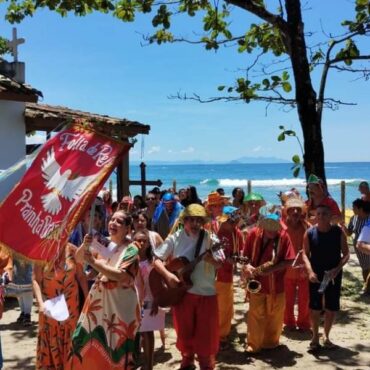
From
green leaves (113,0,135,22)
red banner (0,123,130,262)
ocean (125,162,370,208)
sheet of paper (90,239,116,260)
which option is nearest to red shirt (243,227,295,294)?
sheet of paper (90,239,116,260)

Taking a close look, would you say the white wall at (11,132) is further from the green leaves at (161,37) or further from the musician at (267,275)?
the musician at (267,275)

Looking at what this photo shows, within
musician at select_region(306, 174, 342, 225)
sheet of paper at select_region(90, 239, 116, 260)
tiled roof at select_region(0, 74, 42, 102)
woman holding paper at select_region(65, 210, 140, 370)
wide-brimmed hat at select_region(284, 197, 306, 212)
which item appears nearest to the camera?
woman holding paper at select_region(65, 210, 140, 370)

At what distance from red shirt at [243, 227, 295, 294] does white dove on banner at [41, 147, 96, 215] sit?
256 cm

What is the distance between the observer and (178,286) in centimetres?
464

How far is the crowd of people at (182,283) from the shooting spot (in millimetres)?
4059

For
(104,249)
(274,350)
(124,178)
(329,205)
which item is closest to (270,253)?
(274,350)

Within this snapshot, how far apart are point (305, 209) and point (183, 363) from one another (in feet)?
8.49

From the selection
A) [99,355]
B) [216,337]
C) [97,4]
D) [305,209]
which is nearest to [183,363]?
A: [216,337]

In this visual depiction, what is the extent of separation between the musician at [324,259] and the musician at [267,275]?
0.34m

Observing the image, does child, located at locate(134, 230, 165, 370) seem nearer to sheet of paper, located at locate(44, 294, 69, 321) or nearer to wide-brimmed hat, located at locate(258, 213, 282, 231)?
sheet of paper, located at locate(44, 294, 69, 321)

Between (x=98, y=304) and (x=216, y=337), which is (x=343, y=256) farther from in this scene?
(x=98, y=304)

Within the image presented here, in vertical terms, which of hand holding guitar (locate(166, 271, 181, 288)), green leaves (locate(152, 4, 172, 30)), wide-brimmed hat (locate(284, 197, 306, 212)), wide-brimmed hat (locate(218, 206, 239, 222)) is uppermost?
green leaves (locate(152, 4, 172, 30))

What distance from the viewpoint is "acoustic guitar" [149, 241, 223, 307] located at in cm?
466

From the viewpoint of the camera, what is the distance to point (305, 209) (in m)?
6.50
